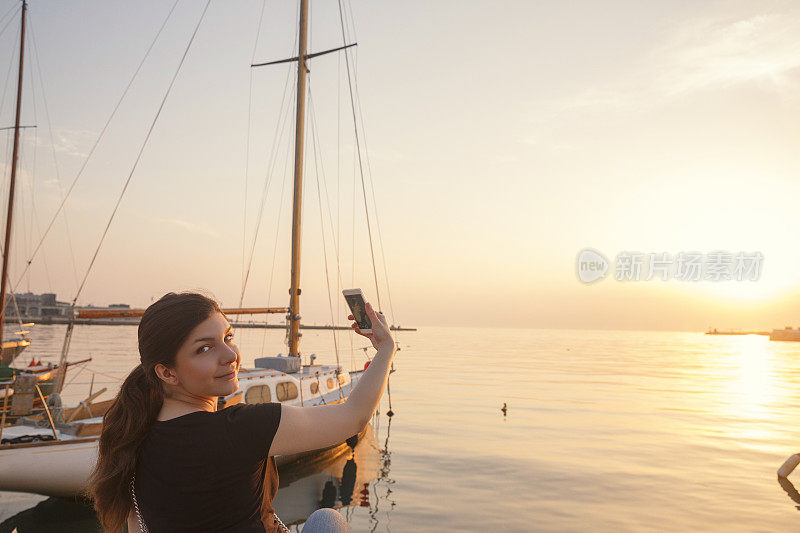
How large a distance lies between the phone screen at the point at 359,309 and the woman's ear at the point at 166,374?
49.5 inches

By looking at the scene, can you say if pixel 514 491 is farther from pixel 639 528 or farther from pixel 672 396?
pixel 672 396

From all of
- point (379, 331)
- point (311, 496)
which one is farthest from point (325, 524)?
point (311, 496)

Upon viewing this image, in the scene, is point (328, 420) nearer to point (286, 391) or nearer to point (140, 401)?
point (140, 401)

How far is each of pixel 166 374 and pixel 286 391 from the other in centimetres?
1690

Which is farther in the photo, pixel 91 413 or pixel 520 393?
pixel 520 393

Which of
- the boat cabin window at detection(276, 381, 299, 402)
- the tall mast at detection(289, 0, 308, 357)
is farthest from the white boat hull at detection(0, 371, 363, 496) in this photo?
the tall mast at detection(289, 0, 308, 357)

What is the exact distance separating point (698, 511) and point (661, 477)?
3853 mm

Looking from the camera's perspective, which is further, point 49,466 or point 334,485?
point 334,485

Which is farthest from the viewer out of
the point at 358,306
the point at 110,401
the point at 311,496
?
the point at 110,401

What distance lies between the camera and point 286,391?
18828 millimetres

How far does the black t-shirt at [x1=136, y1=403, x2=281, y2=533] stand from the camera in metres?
2.43

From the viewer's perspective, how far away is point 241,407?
8.18 ft

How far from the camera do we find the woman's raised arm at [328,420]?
7.96ft

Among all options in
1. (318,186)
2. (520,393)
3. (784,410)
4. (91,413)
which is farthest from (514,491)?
(784,410)
